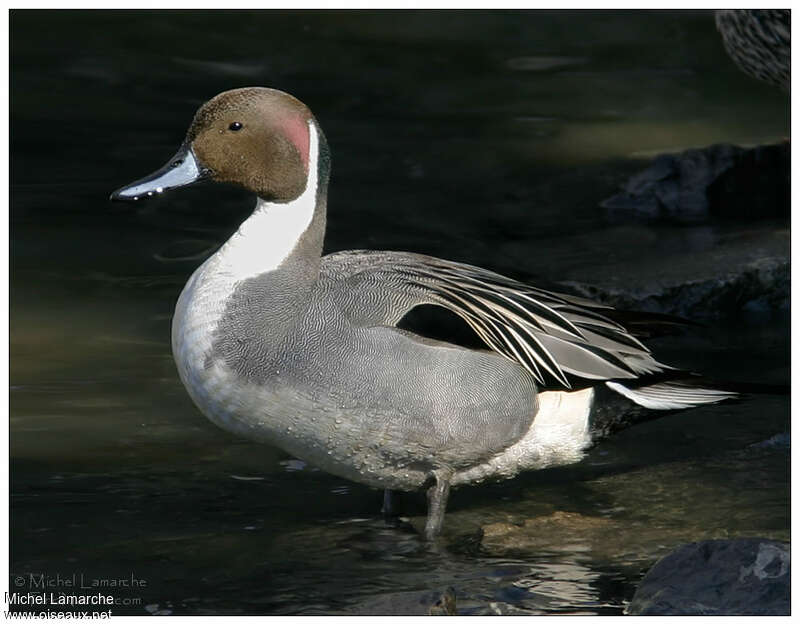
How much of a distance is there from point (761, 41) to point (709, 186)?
112cm

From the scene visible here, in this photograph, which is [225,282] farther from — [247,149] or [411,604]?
[411,604]

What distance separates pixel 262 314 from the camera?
4391mm

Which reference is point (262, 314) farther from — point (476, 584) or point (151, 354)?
point (151, 354)

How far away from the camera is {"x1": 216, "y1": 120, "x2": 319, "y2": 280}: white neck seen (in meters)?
4.50

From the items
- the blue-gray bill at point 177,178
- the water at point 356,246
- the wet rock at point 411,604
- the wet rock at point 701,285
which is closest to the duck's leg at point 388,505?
the water at point 356,246

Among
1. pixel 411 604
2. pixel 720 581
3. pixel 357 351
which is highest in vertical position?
pixel 357 351

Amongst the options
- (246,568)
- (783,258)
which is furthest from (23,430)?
(783,258)

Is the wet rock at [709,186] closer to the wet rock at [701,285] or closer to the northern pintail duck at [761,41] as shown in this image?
the northern pintail duck at [761,41]

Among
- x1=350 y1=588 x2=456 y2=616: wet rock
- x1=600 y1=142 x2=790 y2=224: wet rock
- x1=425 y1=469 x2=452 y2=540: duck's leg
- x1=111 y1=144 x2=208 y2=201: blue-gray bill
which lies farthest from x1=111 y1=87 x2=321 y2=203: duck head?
x1=600 y1=142 x2=790 y2=224: wet rock

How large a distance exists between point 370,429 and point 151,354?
1971 mm

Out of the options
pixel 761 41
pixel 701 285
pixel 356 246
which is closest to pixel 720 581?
pixel 701 285

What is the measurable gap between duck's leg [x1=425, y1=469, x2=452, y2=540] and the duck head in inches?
40.1

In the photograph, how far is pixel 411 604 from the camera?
410 centimetres

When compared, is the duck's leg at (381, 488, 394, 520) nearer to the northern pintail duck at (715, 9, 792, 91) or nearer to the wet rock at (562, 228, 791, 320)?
the wet rock at (562, 228, 791, 320)
